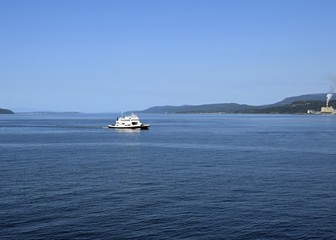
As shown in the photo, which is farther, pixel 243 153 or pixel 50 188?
pixel 243 153

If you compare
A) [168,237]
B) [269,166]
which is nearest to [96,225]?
[168,237]

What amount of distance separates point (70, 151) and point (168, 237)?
197ft

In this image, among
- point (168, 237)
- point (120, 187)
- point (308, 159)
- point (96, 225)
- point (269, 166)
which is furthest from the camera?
point (308, 159)

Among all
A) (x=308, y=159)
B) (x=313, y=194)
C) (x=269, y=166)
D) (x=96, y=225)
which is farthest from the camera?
(x=308, y=159)

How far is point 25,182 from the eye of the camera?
4900cm

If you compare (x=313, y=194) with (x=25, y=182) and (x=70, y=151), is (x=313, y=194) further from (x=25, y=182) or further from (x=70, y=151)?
(x=70, y=151)

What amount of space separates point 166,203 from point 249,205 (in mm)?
7712

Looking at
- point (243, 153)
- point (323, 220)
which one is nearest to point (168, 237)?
point (323, 220)

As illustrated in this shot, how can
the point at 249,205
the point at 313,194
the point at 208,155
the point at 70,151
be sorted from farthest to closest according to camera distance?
1. the point at 70,151
2. the point at 208,155
3. the point at 313,194
4. the point at 249,205

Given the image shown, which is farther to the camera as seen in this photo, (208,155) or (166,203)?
(208,155)

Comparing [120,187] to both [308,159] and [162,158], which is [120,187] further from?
[308,159]

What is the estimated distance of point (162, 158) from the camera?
74.9 metres

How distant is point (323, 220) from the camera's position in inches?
1364

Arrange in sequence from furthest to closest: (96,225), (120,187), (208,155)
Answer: (208,155) → (120,187) → (96,225)
